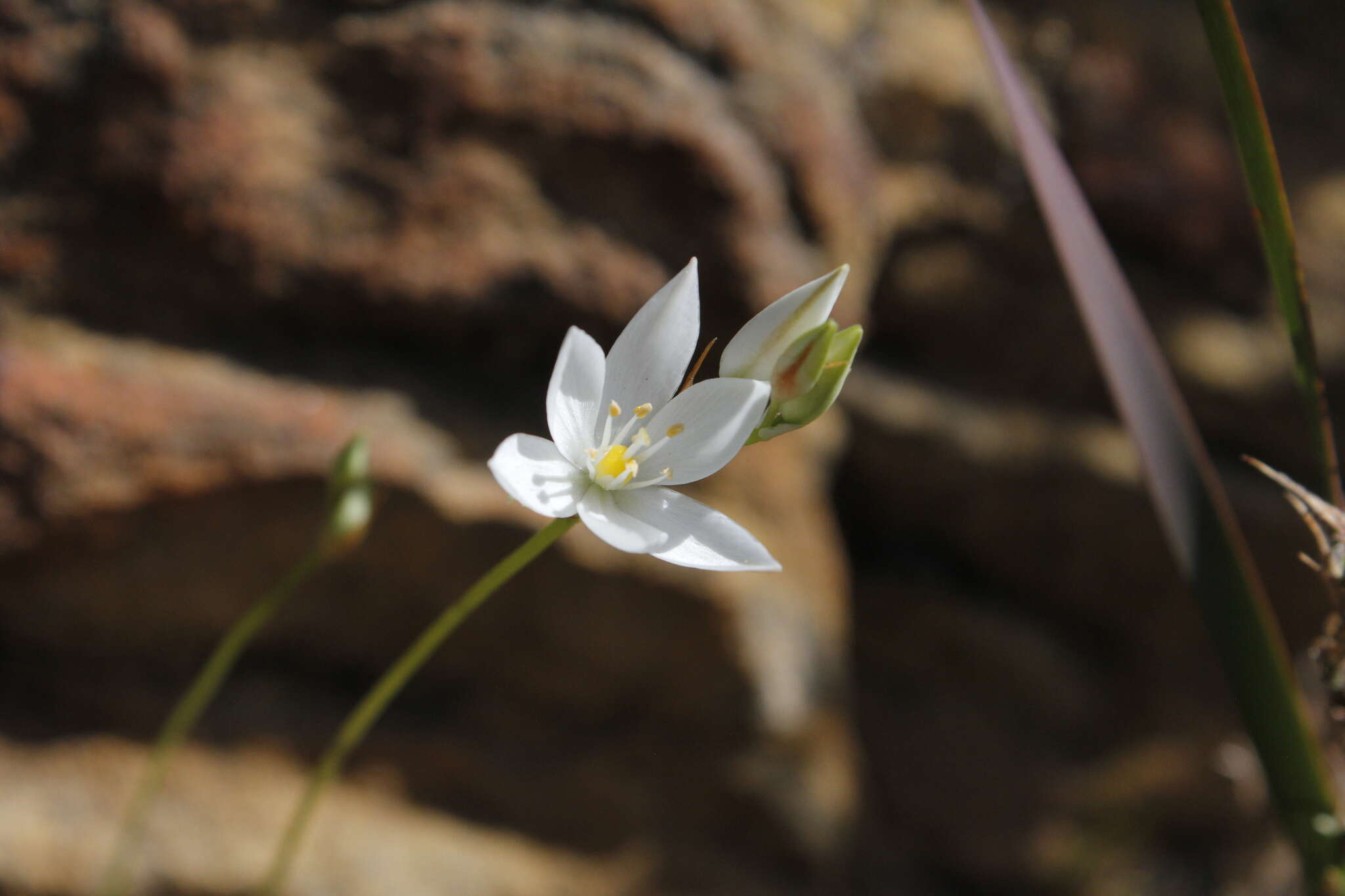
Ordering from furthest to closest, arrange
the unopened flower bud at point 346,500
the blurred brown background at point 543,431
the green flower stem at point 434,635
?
the blurred brown background at point 543,431 < the unopened flower bud at point 346,500 < the green flower stem at point 434,635

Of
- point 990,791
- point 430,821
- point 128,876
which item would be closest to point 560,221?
point 430,821

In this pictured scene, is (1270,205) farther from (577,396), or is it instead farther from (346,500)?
(346,500)

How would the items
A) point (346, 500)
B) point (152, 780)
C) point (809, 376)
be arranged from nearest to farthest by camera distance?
1. point (809, 376)
2. point (346, 500)
3. point (152, 780)

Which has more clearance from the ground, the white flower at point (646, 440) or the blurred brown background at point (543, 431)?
the blurred brown background at point (543, 431)

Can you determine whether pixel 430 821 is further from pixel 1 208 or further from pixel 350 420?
pixel 1 208

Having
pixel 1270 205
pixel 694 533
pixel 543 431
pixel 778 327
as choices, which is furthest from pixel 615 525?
pixel 543 431

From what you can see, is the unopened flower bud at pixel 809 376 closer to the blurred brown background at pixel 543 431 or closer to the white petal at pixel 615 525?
the white petal at pixel 615 525

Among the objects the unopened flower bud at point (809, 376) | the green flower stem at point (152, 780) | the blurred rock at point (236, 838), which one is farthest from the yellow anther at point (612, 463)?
the blurred rock at point (236, 838)
